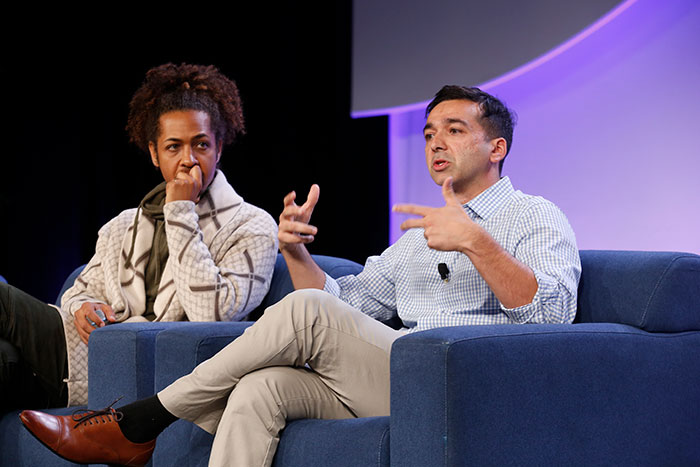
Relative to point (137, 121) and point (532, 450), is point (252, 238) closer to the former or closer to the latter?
point (137, 121)

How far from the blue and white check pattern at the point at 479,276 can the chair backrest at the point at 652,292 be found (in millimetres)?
100

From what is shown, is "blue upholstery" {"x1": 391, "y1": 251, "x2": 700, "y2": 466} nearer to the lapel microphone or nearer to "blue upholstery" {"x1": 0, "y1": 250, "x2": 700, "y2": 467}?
"blue upholstery" {"x1": 0, "y1": 250, "x2": 700, "y2": 467}

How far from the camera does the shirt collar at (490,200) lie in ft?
7.22

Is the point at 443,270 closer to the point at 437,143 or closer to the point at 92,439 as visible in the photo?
the point at 437,143

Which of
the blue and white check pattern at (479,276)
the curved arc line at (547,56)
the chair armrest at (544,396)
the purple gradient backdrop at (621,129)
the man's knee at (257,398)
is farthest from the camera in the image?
the curved arc line at (547,56)

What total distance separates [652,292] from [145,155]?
3671mm

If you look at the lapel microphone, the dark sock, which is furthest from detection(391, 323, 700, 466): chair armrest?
the dark sock

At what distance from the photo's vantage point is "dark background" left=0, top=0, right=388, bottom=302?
13.8 ft

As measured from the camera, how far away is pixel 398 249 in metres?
2.45

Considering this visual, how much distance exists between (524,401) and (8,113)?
4.34 m

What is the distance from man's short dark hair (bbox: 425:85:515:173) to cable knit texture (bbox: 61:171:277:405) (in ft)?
2.50

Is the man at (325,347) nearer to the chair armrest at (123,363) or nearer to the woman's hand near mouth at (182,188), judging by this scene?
the chair armrest at (123,363)

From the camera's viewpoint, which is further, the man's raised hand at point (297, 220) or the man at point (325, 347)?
the man's raised hand at point (297, 220)

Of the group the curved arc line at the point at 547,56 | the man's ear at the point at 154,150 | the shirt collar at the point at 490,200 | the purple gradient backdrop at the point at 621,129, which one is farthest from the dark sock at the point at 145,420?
the curved arc line at the point at 547,56
